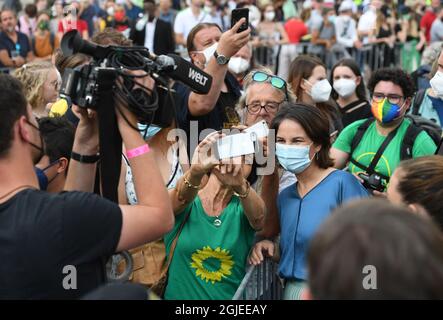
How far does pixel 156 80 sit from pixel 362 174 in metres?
2.52

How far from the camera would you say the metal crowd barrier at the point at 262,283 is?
389 cm

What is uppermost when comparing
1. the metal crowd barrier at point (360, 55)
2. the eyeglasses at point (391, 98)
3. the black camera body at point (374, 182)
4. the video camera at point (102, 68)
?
the video camera at point (102, 68)

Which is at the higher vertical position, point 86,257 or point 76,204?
point 76,204

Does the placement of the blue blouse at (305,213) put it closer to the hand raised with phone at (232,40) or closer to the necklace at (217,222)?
the necklace at (217,222)

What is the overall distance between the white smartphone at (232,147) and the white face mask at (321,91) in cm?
288

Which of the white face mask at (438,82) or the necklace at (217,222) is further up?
the white face mask at (438,82)

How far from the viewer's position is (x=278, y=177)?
4410mm

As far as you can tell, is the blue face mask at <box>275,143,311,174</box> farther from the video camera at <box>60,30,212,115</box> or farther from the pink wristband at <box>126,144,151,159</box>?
the pink wristband at <box>126,144,151,159</box>

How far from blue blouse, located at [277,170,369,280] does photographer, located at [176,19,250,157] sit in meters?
0.89

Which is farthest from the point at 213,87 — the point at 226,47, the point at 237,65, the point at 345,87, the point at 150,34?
the point at 150,34

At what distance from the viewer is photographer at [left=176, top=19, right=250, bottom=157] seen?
4.46m

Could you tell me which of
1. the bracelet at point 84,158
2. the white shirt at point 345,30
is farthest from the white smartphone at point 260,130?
the white shirt at point 345,30

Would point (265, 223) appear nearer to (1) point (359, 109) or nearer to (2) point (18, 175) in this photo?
(2) point (18, 175)
